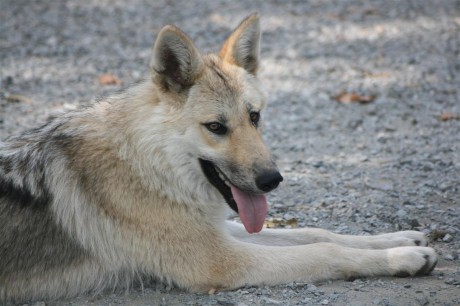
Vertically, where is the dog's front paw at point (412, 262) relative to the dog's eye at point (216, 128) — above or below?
below

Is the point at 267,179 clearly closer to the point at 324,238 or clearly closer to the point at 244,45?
the point at 324,238

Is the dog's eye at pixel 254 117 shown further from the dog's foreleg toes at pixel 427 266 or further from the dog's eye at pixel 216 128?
the dog's foreleg toes at pixel 427 266

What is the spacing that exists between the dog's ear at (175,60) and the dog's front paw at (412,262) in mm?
2057

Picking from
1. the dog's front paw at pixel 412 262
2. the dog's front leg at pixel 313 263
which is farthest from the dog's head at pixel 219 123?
the dog's front paw at pixel 412 262

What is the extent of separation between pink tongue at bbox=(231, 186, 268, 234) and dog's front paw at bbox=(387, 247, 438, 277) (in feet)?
3.40

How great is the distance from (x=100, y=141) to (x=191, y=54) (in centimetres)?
96

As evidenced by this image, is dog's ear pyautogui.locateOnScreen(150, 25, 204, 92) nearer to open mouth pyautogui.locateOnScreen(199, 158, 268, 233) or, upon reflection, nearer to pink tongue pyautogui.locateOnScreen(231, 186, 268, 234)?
open mouth pyautogui.locateOnScreen(199, 158, 268, 233)

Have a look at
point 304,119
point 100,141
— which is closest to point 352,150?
point 304,119

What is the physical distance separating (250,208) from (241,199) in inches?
4.0

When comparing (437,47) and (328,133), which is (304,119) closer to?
(328,133)

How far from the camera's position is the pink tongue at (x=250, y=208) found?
463cm

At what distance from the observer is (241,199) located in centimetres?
463

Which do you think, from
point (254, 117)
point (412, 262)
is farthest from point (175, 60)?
point (412, 262)

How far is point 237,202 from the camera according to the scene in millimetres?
4633
